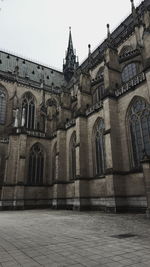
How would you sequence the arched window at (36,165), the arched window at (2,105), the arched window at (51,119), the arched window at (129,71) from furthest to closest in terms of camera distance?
1. the arched window at (2,105)
2. the arched window at (51,119)
3. the arched window at (36,165)
4. the arched window at (129,71)

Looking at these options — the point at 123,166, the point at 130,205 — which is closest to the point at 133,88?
the point at 123,166

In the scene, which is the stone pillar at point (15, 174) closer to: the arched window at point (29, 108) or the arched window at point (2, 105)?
the arched window at point (2, 105)

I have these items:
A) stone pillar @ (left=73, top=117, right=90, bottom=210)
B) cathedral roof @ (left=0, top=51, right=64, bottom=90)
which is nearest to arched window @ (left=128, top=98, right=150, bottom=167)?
stone pillar @ (left=73, top=117, right=90, bottom=210)

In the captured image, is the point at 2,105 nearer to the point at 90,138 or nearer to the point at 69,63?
the point at 90,138

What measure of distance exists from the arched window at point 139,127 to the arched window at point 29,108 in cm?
→ 2181

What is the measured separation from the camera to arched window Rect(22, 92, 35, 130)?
111 feet

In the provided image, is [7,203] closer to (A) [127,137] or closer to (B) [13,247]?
(A) [127,137]

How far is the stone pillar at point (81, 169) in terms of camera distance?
18.2 meters

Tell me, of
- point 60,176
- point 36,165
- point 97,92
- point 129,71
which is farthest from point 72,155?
point 129,71

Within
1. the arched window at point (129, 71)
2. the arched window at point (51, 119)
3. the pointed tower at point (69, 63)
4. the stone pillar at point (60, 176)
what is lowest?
the stone pillar at point (60, 176)

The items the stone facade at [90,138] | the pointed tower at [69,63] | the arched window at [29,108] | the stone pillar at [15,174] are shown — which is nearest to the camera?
the stone facade at [90,138]

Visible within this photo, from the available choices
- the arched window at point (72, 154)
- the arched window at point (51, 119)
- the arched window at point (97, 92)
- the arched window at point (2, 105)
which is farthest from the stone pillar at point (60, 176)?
the arched window at point (2, 105)

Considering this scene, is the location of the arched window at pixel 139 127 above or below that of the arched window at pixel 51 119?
below

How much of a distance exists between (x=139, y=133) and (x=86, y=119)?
7279 millimetres
